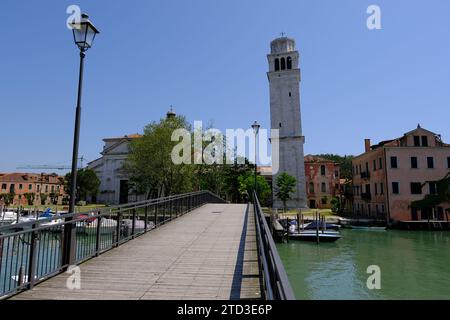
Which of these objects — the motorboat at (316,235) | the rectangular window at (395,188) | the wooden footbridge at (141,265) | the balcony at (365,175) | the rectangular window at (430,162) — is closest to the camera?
the wooden footbridge at (141,265)

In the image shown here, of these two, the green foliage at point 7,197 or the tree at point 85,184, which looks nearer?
the tree at point 85,184

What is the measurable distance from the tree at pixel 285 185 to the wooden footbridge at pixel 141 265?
4416cm

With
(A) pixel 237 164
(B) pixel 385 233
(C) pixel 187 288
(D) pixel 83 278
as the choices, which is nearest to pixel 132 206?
(D) pixel 83 278

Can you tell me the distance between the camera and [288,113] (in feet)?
201

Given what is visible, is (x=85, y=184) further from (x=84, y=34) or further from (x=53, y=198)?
(x=84, y=34)

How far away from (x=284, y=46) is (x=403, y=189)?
35896 millimetres

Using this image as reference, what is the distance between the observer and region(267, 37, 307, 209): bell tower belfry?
196ft

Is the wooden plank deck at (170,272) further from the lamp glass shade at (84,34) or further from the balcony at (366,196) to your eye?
the balcony at (366,196)

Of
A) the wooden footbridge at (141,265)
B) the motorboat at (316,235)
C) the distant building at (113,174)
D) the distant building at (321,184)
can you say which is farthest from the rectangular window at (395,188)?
the distant building at (113,174)

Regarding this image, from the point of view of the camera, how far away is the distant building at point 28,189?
80300mm

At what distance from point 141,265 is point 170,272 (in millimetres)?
918

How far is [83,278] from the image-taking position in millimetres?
5957

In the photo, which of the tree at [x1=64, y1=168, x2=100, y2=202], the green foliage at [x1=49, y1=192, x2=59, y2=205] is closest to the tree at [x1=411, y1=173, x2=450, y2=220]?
the tree at [x1=64, y1=168, x2=100, y2=202]
